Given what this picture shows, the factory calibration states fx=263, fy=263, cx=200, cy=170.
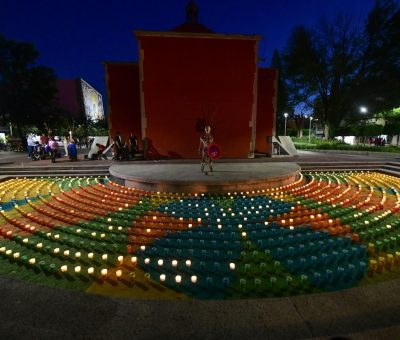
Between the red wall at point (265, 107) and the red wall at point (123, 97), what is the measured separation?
868cm

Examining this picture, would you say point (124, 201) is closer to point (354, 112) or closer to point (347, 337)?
point (347, 337)

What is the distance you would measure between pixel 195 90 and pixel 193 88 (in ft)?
0.55

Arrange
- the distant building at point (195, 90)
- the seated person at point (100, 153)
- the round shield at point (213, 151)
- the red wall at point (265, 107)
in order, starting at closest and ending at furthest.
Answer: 1. the round shield at point (213, 151)
2. the distant building at point (195, 90)
3. the seated person at point (100, 153)
4. the red wall at point (265, 107)

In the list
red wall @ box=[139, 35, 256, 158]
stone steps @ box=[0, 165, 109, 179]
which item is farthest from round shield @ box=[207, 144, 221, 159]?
red wall @ box=[139, 35, 256, 158]

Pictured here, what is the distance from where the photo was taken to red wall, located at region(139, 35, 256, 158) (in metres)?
15.6

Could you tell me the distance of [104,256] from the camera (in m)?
4.48

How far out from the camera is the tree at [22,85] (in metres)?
33.2

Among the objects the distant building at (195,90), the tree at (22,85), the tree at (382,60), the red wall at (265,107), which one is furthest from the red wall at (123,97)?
the tree at (382,60)

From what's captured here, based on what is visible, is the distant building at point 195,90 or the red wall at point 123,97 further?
the red wall at point 123,97

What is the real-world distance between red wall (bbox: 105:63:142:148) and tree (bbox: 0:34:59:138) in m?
21.8

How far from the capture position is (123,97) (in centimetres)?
1842

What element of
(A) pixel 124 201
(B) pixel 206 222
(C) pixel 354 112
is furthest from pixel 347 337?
(C) pixel 354 112

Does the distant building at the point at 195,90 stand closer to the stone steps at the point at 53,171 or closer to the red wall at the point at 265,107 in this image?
the red wall at the point at 265,107

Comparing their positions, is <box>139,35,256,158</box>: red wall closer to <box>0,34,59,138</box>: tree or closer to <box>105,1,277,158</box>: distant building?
<box>105,1,277,158</box>: distant building
